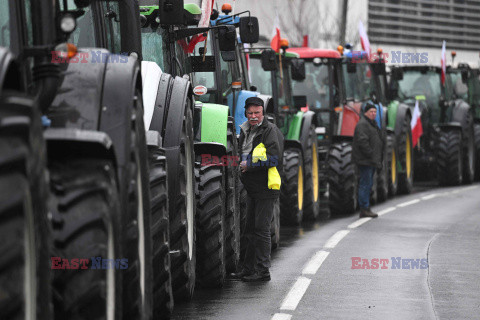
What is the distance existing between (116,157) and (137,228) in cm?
62

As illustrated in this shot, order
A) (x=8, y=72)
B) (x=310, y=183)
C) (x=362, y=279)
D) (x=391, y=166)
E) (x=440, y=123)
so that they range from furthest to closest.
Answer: (x=440, y=123) → (x=391, y=166) → (x=310, y=183) → (x=362, y=279) → (x=8, y=72)

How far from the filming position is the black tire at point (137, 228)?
6.39m

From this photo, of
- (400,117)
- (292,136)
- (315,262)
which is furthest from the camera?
(400,117)

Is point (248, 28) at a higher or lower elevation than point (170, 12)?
lower

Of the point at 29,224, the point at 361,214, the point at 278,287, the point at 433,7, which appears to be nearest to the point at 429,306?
the point at 278,287

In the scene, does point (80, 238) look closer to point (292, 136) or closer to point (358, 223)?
point (358, 223)

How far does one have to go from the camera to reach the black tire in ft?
21.0

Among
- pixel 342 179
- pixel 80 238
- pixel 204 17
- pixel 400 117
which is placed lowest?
pixel 342 179

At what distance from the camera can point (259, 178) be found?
11867 millimetres

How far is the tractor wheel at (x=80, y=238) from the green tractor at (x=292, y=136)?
36.8 feet

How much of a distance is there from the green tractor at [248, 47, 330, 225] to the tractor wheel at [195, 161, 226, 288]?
614 cm

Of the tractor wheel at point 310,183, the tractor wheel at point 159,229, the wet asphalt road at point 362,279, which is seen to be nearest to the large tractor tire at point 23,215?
the tractor wheel at point 159,229

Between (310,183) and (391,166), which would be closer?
(310,183)

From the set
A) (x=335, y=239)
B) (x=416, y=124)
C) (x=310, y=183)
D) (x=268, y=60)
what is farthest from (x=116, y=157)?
(x=416, y=124)
